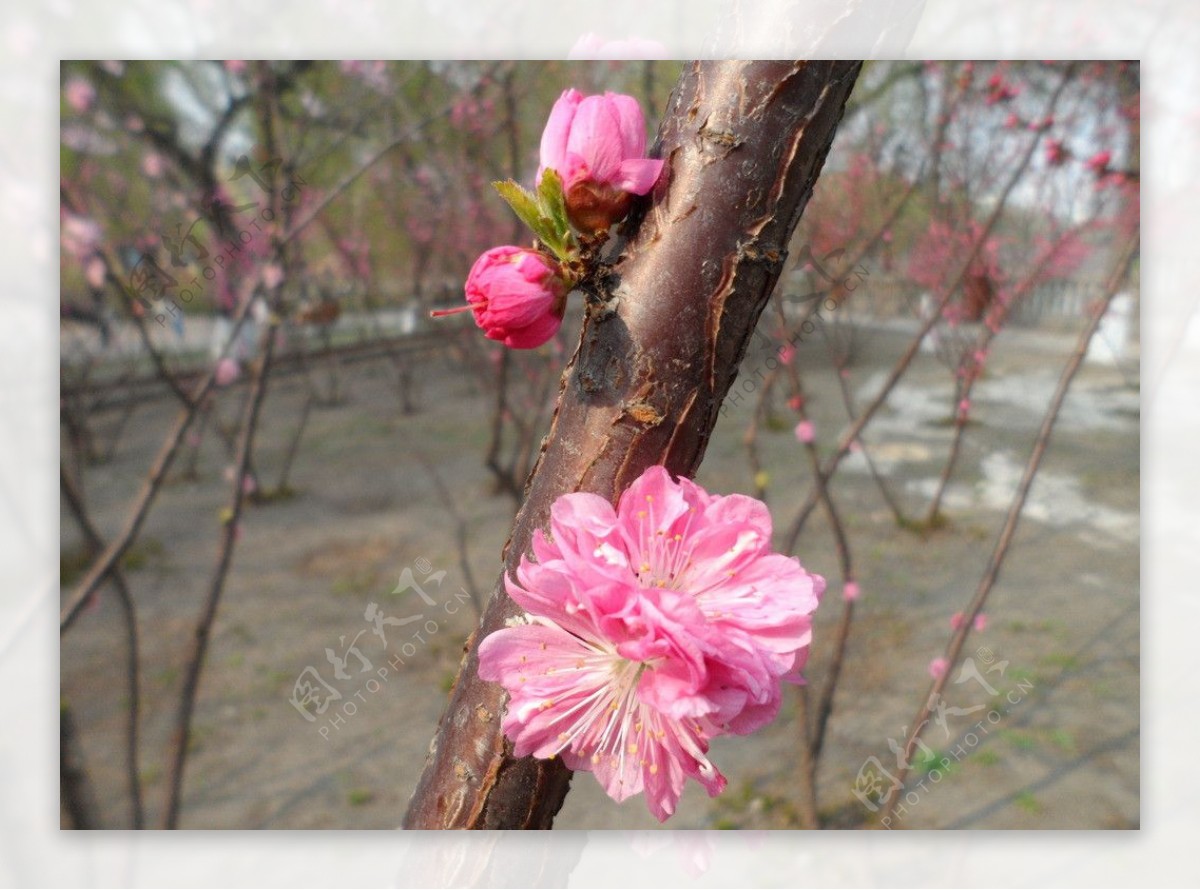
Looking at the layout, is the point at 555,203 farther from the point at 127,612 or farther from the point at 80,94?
the point at 80,94

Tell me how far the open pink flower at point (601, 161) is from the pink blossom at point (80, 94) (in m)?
1.71

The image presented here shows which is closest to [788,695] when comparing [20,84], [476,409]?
[20,84]

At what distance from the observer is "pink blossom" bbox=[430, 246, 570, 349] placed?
328 millimetres

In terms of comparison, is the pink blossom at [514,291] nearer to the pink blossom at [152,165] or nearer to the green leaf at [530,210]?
the green leaf at [530,210]

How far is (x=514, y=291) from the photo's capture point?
33 centimetres

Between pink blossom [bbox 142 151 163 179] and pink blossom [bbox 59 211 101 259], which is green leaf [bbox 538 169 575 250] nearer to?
pink blossom [bbox 59 211 101 259]

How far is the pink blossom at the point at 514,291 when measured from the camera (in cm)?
33

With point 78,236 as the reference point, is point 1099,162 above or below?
above

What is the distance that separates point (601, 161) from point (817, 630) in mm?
2101

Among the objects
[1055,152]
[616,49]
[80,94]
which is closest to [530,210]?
[616,49]

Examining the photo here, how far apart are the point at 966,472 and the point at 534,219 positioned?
2853 millimetres

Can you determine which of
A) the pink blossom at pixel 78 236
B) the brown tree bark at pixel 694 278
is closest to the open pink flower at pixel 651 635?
the brown tree bark at pixel 694 278

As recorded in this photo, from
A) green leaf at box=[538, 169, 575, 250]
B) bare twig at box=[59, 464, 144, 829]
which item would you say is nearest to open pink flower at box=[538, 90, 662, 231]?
green leaf at box=[538, 169, 575, 250]

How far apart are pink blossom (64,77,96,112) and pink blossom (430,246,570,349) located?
1.71 m
